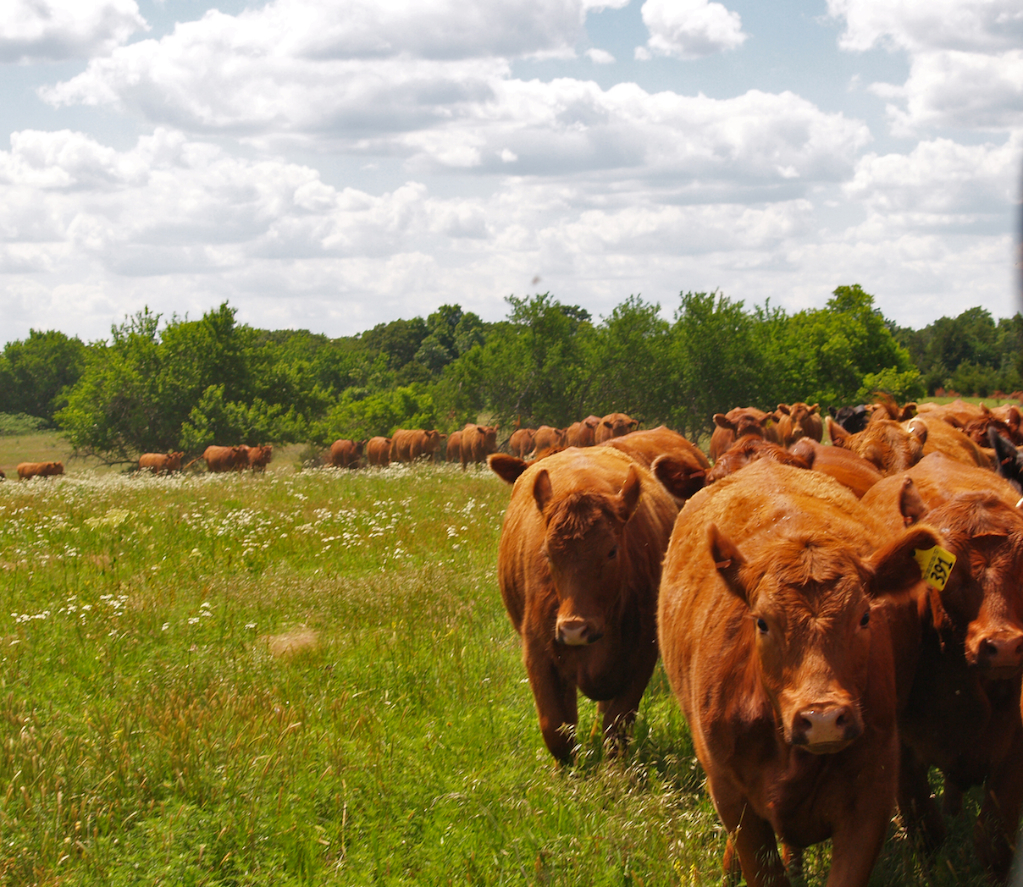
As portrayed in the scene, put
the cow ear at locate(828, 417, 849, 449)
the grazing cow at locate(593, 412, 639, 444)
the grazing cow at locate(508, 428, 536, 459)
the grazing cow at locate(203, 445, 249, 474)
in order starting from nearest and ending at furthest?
1. the cow ear at locate(828, 417, 849, 449)
2. the grazing cow at locate(593, 412, 639, 444)
3. the grazing cow at locate(508, 428, 536, 459)
4. the grazing cow at locate(203, 445, 249, 474)

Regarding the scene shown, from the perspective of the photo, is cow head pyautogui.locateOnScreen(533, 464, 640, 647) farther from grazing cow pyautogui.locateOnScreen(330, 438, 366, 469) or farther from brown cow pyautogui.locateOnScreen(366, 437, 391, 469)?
grazing cow pyautogui.locateOnScreen(330, 438, 366, 469)

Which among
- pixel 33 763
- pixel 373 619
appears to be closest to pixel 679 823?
pixel 33 763

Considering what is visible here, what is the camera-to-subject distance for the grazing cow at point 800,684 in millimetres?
3119

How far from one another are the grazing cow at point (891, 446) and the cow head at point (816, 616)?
3.80m

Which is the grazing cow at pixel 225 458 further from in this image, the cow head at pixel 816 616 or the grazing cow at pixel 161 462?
the cow head at pixel 816 616

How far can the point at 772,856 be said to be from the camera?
12.2 ft

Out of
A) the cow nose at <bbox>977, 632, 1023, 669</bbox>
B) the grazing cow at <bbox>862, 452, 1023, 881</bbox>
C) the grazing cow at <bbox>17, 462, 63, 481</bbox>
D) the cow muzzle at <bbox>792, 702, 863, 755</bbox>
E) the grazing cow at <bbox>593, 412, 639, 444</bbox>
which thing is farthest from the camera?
the grazing cow at <bbox>17, 462, 63, 481</bbox>

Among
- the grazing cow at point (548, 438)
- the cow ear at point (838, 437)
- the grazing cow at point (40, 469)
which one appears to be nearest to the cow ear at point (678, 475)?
the cow ear at point (838, 437)

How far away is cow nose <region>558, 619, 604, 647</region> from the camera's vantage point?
16.1 feet

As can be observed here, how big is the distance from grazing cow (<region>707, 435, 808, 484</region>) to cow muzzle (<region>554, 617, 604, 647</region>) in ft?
4.39

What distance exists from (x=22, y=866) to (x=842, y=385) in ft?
191

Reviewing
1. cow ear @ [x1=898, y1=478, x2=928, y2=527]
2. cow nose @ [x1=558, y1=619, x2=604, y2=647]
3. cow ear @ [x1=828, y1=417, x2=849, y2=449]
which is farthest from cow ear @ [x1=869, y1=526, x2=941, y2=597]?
cow ear @ [x1=828, y1=417, x2=849, y2=449]

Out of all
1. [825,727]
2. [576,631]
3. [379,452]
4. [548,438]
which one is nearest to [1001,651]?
[825,727]

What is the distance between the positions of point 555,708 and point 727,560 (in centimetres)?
242
